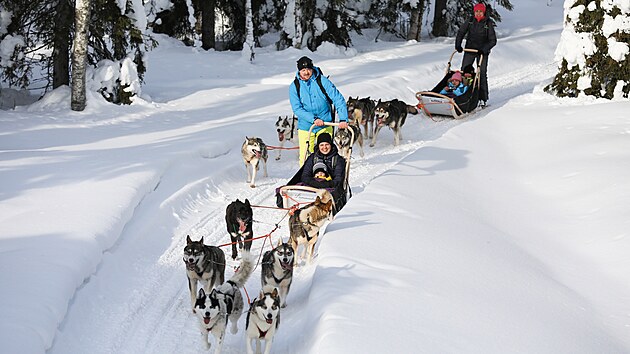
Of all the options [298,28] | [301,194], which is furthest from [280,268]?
[298,28]

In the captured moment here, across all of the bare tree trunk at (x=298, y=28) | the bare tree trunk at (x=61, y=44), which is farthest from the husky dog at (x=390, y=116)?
the bare tree trunk at (x=298, y=28)

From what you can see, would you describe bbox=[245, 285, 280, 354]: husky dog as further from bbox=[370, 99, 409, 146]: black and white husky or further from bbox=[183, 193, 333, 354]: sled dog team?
bbox=[370, 99, 409, 146]: black and white husky

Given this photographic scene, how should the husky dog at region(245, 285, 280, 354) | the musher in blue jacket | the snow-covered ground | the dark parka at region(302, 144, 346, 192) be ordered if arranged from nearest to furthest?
the husky dog at region(245, 285, 280, 354)
the snow-covered ground
the dark parka at region(302, 144, 346, 192)
the musher in blue jacket

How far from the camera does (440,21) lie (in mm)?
24938

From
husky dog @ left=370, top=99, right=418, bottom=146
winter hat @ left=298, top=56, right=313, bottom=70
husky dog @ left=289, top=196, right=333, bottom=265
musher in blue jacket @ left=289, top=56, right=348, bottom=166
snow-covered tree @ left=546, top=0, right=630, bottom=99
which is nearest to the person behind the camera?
husky dog @ left=289, top=196, right=333, bottom=265

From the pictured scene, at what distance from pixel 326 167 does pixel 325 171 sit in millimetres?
50

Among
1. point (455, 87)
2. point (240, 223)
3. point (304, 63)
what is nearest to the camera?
point (240, 223)

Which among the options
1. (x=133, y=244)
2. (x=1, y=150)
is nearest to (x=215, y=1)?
(x=1, y=150)

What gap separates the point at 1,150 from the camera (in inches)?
408

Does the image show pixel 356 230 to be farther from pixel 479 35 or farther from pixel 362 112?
pixel 479 35

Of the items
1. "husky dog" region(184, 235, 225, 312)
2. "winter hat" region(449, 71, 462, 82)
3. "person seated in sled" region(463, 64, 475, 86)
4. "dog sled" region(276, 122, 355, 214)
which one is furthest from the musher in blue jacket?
"person seated in sled" region(463, 64, 475, 86)

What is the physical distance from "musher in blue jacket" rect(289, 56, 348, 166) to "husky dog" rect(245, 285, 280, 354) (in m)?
3.99

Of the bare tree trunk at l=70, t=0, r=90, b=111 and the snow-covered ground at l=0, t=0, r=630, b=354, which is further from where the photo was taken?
the bare tree trunk at l=70, t=0, r=90, b=111

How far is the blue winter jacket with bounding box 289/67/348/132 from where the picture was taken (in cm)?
892
